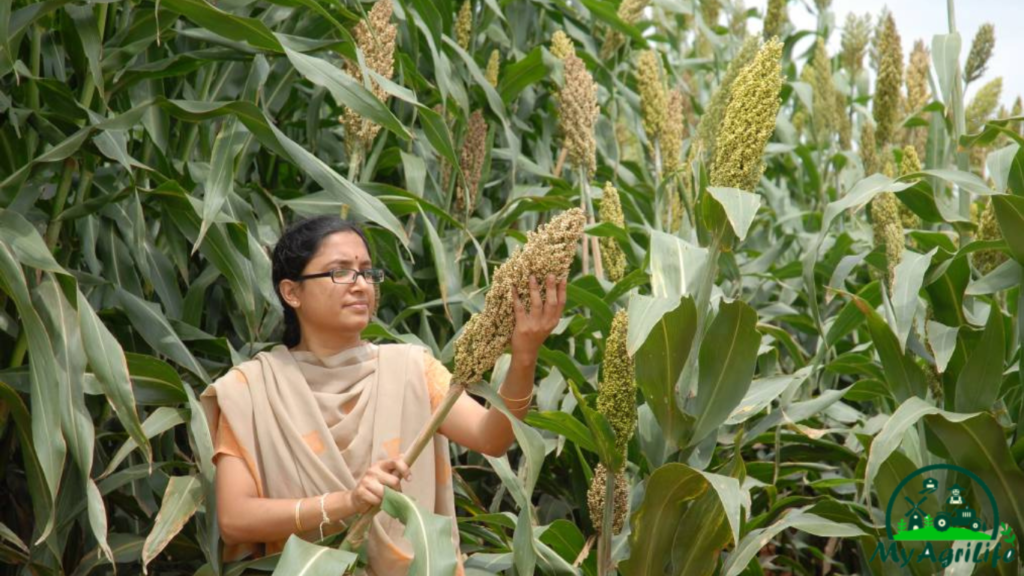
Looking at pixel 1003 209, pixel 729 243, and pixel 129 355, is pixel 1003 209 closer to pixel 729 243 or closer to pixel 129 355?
pixel 729 243

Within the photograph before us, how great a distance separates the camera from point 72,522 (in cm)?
252

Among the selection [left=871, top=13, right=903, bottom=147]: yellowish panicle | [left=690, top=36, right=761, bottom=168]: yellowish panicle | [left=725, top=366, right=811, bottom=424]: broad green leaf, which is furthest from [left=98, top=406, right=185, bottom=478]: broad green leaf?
[left=871, top=13, right=903, bottom=147]: yellowish panicle

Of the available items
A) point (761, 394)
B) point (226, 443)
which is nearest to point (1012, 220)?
point (761, 394)

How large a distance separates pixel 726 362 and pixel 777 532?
40 centimetres

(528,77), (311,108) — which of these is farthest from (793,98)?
(311,108)

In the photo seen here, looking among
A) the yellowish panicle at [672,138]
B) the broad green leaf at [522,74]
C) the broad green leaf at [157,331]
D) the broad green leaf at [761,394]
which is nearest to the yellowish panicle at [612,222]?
the broad green leaf at [761,394]

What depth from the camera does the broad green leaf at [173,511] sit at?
7.31 ft

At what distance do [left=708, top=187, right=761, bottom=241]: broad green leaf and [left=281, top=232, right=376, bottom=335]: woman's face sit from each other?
0.72m

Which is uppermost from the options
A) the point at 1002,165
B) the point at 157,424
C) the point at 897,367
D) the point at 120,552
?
the point at 1002,165

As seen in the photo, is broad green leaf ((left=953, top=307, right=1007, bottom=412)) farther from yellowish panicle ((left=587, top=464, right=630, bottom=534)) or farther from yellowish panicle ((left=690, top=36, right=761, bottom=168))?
yellowish panicle ((left=690, top=36, right=761, bottom=168))

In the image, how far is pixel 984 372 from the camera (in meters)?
2.52

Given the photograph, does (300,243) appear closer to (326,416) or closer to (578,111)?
(326,416)

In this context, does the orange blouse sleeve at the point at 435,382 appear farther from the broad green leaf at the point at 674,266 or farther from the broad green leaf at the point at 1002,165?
the broad green leaf at the point at 1002,165

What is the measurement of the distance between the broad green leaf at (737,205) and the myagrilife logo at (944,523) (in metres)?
0.90
